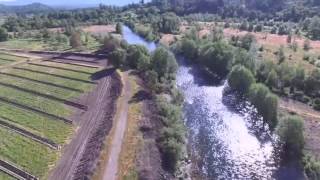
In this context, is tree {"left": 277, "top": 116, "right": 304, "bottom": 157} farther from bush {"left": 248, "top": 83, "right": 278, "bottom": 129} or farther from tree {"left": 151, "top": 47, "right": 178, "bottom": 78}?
tree {"left": 151, "top": 47, "right": 178, "bottom": 78}

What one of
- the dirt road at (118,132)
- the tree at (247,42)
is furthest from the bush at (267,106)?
the tree at (247,42)

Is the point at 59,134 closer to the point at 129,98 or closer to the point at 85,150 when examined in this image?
the point at 85,150

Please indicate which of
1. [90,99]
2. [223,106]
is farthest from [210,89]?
[90,99]

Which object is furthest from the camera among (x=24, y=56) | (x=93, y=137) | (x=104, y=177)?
(x=24, y=56)

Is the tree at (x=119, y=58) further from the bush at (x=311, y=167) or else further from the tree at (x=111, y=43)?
the bush at (x=311, y=167)

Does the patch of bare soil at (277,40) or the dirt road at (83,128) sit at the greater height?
the patch of bare soil at (277,40)

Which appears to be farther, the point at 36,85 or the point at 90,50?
the point at 90,50

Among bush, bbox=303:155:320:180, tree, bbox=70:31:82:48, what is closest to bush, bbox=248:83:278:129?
bush, bbox=303:155:320:180

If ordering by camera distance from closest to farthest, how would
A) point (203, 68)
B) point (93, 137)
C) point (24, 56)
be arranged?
1. point (93, 137)
2. point (203, 68)
3. point (24, 56)
